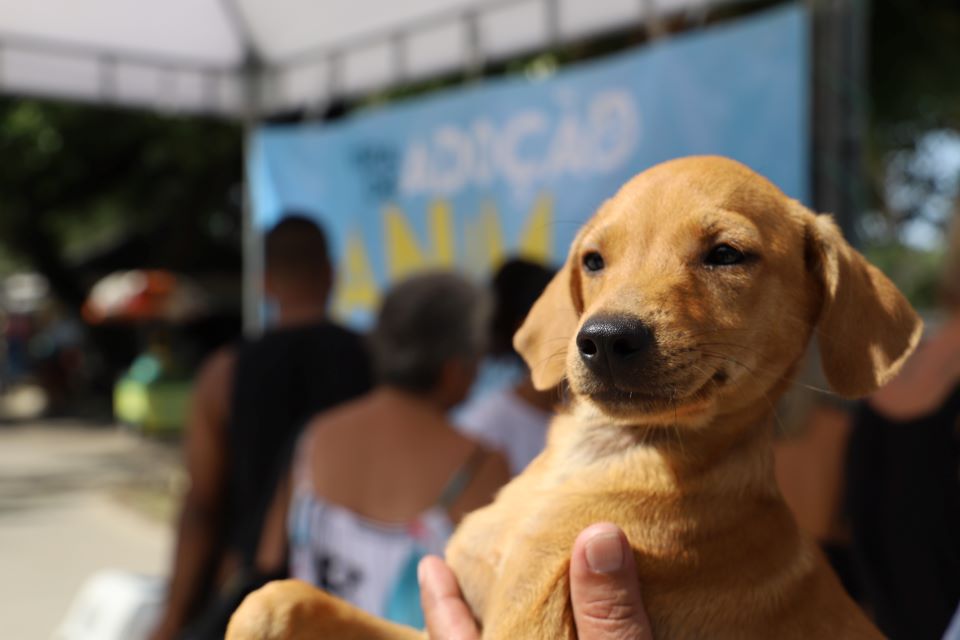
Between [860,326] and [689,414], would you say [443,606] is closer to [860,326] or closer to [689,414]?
[689,414]

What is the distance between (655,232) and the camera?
141 cm

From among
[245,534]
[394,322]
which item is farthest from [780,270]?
[245,534]

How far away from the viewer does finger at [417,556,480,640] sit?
140 centimetres

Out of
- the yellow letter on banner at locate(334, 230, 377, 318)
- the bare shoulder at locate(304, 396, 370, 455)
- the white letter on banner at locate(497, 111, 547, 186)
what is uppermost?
the white letter on banner at locate(497, 111, 547, 186)

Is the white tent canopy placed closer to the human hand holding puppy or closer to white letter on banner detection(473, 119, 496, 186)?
white letter on banner detection(473, 119, 496, 186)

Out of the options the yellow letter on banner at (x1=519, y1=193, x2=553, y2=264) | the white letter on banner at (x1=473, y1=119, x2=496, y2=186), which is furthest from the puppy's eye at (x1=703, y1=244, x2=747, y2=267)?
the white letter on banner at (x1=473, y1=119, x2=496, y2=186)

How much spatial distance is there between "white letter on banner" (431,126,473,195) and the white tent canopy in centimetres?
45

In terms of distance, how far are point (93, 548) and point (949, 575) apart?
24.9ft

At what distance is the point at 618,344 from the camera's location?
128 cm

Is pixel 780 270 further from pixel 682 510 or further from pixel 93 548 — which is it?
pixel 93 548

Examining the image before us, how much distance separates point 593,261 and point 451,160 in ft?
13.0

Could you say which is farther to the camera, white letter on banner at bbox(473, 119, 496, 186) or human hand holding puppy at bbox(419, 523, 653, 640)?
white letter on banner at bbox(473, 119, 496, 186)

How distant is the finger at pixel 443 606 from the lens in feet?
4.58

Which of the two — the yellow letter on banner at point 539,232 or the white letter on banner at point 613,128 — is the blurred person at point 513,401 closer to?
the white letter on banner at point 613,128
